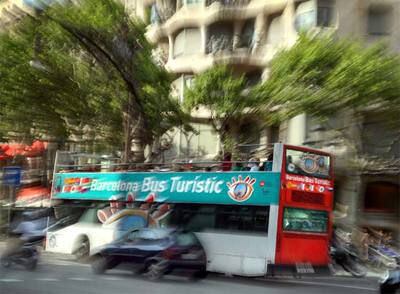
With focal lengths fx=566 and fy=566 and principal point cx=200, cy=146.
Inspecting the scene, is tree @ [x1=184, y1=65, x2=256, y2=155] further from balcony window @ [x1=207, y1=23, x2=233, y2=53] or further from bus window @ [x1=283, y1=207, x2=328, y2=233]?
bus window @ [x1=283, y1=207, x2=328, y2=233]

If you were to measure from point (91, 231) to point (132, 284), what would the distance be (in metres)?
4.69

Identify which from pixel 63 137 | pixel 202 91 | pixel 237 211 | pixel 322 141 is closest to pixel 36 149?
pixel 63 137

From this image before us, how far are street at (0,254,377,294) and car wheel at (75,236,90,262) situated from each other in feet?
2.92

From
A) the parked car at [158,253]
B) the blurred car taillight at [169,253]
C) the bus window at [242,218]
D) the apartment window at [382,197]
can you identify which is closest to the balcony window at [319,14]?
the apartment window at [382,197]

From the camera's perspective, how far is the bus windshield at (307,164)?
1376cm

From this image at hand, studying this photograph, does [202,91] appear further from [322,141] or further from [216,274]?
[216,274]

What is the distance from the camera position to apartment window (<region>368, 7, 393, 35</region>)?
24.2 meters

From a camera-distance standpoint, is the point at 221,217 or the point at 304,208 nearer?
the point at 304,208

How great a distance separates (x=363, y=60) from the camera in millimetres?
18391

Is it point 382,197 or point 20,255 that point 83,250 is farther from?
point 382,197

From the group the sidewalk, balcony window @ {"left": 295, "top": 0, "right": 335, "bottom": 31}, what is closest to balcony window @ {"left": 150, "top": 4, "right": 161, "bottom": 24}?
balcony window @ {"left": 295, "top": 0, "right": 335, "bottom": 31}

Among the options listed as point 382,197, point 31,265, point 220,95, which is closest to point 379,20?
point 382,197

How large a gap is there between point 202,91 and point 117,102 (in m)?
3.46

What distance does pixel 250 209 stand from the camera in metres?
13.7
